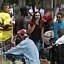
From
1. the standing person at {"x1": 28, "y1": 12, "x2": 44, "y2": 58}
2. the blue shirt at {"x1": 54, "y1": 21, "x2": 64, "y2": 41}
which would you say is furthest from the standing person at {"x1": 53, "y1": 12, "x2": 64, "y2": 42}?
the standing person at {"x1": 28, "y1": 12, "x2": 44, "y2": 58}

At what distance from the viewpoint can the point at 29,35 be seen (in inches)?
394

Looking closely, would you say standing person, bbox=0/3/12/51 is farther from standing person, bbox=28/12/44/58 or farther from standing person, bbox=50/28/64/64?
standing person, bbox=50/28/64/64

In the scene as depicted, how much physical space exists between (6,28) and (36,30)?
1.34m

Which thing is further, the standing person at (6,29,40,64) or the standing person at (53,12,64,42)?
the standing person at (53,12,64,42)

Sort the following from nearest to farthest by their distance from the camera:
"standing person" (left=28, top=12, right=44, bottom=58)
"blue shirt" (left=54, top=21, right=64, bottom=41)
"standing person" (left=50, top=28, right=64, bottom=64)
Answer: "standing person" (left=50, top=28, right=64, bottom=64) < "standing person" (left=28, top=12, right=44, bottom=58) < "blue shirt" (left=54, top=21, right=64, bottom=41)

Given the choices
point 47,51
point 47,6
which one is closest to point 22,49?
point 47,51

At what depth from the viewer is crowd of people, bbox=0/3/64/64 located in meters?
8.52

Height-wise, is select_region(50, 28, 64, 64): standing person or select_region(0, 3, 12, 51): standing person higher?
select_region(0, 3, 12, 51): standing person

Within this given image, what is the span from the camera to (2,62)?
8523mm

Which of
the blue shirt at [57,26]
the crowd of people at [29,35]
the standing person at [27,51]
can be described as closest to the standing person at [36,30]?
the crowd of people at [29,35]

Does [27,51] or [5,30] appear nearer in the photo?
[27,51]

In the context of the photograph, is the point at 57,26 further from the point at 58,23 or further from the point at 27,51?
the point at 27,51

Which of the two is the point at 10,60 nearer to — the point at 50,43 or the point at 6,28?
the point at 6,28

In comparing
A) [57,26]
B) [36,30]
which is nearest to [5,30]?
[36,30]
